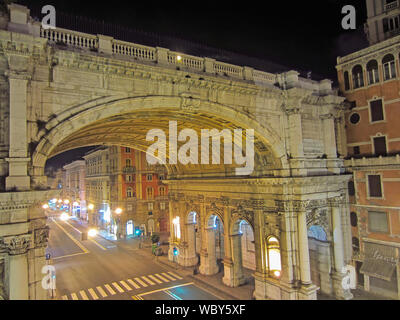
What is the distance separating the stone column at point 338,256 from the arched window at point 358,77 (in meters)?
10.5

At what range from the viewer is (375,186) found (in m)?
22.9

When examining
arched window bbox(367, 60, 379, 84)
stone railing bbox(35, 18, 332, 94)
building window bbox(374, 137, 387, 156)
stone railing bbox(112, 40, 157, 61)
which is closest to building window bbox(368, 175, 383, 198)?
building window bbox(374, 137, 387, 156)

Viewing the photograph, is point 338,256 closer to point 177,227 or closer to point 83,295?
point 177,227

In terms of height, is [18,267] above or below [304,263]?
above

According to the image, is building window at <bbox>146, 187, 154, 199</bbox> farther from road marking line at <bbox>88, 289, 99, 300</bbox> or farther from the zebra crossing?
road marking line at <bbox>88, 289, 99, 300</bbox>

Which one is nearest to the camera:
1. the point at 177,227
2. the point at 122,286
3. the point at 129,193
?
the point at 122,286

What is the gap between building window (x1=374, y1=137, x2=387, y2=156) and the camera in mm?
22562

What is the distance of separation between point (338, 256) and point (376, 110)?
40.4ft

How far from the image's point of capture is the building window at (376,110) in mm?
22719

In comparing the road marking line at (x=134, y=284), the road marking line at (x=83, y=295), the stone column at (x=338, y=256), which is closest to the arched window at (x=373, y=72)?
the stone column at (x=338, y=256)

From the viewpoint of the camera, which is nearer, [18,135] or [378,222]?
[18,135]

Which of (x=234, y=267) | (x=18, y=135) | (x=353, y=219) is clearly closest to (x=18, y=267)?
(x=18, y=135)

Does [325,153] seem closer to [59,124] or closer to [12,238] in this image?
[59,124]

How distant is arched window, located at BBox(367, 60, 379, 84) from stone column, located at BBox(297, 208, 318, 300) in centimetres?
1294
